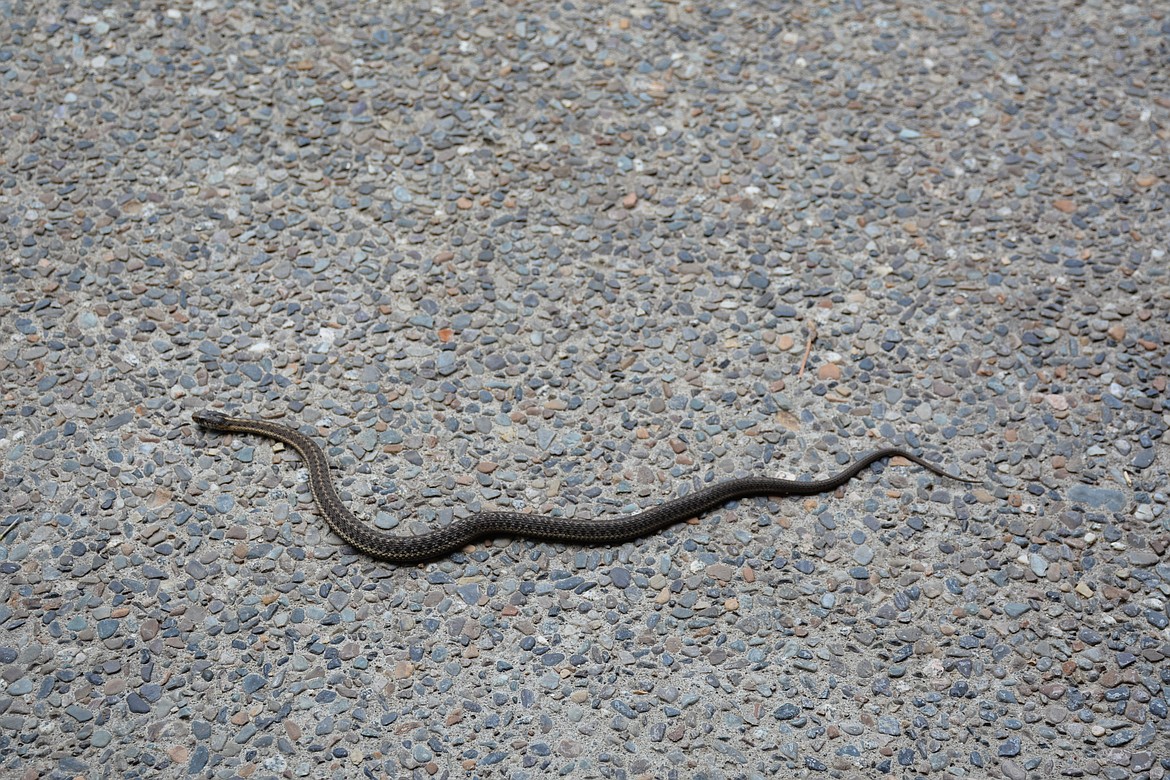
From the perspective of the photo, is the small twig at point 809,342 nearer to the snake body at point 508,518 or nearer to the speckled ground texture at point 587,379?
the speckled ground texture at point 587,379

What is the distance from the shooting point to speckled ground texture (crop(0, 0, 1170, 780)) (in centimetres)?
539

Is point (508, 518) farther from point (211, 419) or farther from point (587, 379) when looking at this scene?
point (211, 419)

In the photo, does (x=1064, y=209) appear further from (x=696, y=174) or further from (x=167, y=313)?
(x=167, y=313)

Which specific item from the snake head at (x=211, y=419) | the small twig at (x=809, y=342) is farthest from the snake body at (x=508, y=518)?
the small twig at (x=809, y=342)

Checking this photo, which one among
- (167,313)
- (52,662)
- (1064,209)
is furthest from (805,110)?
(52,662)

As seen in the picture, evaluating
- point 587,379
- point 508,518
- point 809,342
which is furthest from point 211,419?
point 809,342

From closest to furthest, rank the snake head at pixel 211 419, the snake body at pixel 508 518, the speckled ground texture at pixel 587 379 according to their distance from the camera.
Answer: the speckled ground texture at pixel 587 379 → the snake body at pixel 508 518 → the snake head at pixel 211 419

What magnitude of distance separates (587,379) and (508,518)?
1241 mm

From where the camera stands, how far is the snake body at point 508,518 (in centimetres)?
598

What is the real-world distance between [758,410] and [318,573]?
2.88 m

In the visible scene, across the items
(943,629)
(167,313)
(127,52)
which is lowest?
(943,629)

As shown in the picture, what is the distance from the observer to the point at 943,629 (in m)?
5.73

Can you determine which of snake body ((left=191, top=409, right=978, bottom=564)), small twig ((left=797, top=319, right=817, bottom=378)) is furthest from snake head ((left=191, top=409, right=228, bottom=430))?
small twig ((left=797, top=319, right=817, bottom=378))

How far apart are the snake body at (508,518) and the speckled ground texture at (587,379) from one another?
0.32ft
